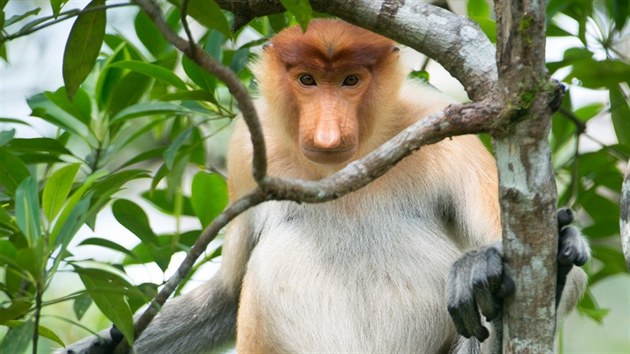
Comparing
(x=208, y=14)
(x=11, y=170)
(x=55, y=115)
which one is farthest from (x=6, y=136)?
(x=208, y=14)

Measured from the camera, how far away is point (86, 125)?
338 centimetres

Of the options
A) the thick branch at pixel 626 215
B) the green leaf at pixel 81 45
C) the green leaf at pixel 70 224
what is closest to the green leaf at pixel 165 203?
the green leaf at pixel 81 45

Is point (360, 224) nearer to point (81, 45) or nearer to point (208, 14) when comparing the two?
point (81, 45)

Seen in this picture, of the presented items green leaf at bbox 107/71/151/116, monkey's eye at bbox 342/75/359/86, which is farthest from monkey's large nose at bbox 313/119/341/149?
green leaf at bbox 107/71/151/116

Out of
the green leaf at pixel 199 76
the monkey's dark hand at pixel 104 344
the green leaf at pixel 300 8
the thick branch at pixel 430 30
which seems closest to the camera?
the green leaf at pixel 300 8

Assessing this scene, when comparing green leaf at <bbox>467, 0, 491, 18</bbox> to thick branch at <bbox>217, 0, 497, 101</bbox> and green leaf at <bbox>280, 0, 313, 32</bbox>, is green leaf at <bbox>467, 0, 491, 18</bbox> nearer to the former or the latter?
thick branch at <bbox>217, 0, 497, 101</bbox>

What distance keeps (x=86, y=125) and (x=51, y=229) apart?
92 cm

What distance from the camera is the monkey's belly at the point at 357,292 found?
3.25 meters

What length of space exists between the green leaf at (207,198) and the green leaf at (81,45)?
1014 millimetres

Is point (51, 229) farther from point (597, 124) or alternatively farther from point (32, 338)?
point (597, 124)

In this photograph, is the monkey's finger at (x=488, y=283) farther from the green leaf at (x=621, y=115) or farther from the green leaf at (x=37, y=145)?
the green leaf at (x=37, y=145)

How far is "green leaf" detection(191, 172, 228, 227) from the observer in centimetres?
356

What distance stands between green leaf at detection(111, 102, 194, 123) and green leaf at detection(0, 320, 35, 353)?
3.05ft

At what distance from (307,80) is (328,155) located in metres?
0.41
